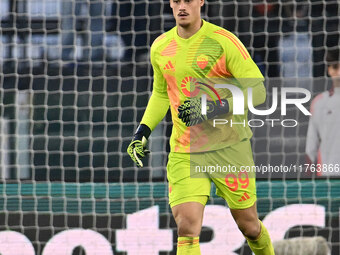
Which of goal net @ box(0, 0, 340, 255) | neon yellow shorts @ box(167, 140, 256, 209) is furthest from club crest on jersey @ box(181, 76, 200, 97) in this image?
goal net @ box(0, 0, 340, 255)

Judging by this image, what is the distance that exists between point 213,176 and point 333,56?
89.3 inches

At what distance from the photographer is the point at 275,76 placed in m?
7.28

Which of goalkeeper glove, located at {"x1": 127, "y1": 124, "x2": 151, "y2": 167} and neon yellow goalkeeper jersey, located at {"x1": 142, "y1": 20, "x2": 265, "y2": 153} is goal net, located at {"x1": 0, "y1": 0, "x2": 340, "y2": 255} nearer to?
goalkeeper glove, located at {"x1": 127, "y1": 124, "x2": 151, "y2": 167}

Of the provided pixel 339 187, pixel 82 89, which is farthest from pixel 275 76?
pixel 82 89

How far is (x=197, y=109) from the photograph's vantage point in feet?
17.7

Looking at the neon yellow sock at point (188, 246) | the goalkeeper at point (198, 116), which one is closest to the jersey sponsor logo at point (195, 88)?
the goalkeeper at point (198, 116)

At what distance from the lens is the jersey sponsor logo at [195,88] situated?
546cm

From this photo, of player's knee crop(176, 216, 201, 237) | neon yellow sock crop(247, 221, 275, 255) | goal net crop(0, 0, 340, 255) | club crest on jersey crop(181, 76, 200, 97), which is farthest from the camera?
goal net crop(0, 0, 340, 255)

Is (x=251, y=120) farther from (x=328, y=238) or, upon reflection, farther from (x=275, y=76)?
(x=328, y=238)

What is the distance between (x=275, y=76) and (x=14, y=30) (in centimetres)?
205

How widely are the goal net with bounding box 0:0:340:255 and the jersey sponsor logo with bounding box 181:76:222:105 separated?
1.81m

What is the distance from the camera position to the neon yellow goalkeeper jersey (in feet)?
18.0

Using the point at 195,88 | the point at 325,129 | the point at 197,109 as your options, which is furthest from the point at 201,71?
the point at 325,129

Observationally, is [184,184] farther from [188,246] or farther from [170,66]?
[170,66]
